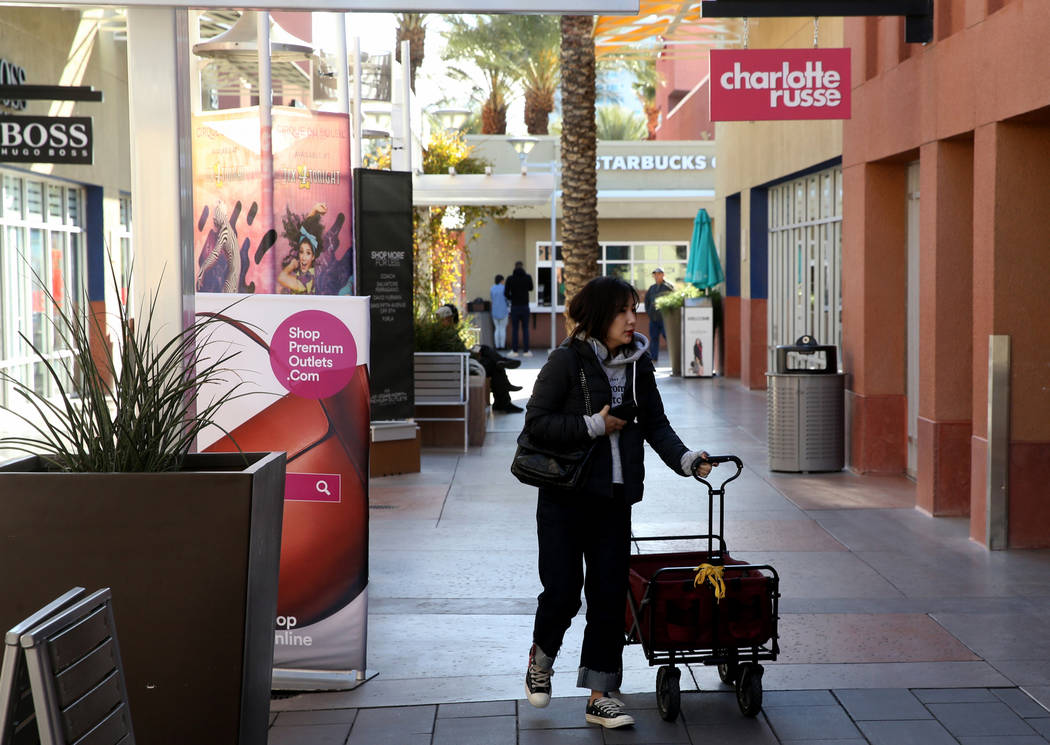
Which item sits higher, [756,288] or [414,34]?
[414,34]

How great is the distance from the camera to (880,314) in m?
11.2

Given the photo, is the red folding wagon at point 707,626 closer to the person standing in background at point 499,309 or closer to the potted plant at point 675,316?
the potted plant at point 675,316

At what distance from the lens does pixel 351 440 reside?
5422 mm

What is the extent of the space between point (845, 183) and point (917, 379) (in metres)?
2.03

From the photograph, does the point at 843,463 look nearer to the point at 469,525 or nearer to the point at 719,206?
the point at 469,525

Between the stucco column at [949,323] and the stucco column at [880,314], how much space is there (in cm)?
181

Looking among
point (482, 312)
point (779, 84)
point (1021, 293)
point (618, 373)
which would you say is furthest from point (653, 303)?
point (618, 373)

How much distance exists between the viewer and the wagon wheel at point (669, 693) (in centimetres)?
493

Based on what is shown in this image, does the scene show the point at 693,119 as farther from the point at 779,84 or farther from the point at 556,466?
the point at 556,466

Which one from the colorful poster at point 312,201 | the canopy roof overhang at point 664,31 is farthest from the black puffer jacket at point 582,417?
the canopy roof overhang at point 664,31

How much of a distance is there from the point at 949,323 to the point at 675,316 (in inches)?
506

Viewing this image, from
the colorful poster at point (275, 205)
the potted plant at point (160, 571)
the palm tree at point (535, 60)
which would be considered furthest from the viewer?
the palm tree at point (535, 60)

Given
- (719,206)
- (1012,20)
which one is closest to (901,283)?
(1012,20)

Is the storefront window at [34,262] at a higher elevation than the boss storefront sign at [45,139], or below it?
below
